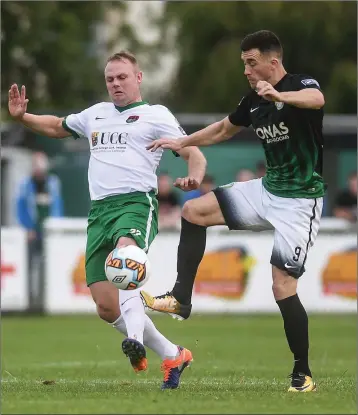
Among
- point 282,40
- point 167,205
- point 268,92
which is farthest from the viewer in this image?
point 282,40

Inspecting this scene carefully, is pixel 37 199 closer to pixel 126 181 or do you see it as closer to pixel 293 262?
pixel 126 181

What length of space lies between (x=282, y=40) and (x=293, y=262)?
25405 mm

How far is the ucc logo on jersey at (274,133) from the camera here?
10.2m

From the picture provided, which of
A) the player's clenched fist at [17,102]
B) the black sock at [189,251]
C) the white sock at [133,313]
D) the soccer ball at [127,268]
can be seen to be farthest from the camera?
the player's clenched fist at [17,102]

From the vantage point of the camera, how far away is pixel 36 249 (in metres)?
21.2

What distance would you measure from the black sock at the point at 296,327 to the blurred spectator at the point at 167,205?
11.1m

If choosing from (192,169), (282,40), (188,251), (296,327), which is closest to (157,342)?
(188,251)

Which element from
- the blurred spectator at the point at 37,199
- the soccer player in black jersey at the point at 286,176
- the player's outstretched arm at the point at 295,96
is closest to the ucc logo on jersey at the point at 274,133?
the soccer player in black jersey at the point at 286,176

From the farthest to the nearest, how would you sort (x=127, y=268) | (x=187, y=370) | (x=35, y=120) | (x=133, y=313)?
(x=187, y=370)
(x=35, y=120)
(x=133, y=313)
(x=127, y=268)

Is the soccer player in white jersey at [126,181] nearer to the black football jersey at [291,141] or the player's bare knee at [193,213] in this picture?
the player's bare knee at [193,213]

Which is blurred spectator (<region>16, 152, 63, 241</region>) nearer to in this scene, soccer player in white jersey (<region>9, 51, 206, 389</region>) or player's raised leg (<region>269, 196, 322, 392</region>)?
soccer player in white jersey (<region>9, 51, 206, 389</region>)

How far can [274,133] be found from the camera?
10258 millimetres

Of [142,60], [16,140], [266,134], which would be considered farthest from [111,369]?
[142,60]

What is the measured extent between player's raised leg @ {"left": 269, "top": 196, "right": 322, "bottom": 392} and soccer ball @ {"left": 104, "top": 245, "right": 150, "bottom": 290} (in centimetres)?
106
